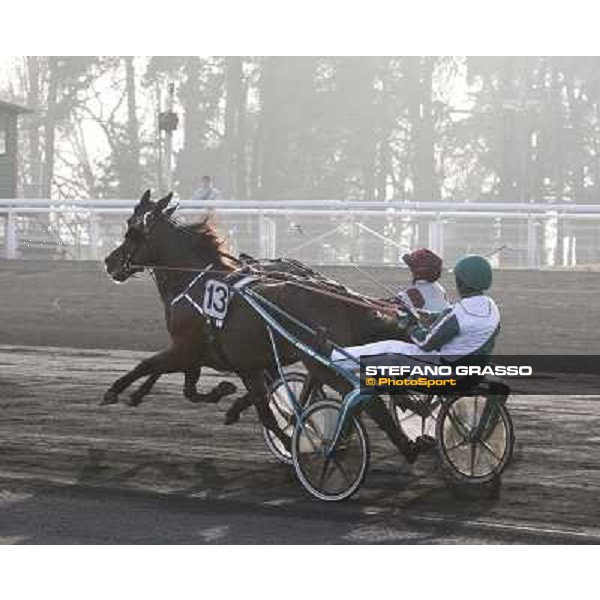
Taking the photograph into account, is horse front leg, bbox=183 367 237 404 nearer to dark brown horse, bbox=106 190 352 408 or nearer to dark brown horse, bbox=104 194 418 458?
dark brown horse, bbox=106 190 352 408

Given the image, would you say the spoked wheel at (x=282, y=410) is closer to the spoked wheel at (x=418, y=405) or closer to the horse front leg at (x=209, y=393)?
the horse front leg at (x=209, y=393)

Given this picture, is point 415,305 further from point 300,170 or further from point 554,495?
point 300,170

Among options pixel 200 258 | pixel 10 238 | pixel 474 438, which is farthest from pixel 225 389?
pixel 10 238

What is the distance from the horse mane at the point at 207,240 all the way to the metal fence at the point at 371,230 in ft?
40.3

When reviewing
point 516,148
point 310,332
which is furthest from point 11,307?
point 516,148

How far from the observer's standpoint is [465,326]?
8461 mm

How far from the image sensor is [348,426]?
328 inches

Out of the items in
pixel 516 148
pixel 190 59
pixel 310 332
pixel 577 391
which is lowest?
pixel 577 391

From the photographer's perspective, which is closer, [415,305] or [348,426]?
[348,426]

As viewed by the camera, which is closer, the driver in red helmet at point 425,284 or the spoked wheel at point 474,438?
the spoked wheel at point 474,438

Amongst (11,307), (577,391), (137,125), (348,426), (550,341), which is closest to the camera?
(348,426)

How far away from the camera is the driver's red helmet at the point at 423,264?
30.3ft

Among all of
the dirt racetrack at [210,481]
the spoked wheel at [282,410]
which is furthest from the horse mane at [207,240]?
the dirt racetrack at [210,481]

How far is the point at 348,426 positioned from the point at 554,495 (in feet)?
4.71
